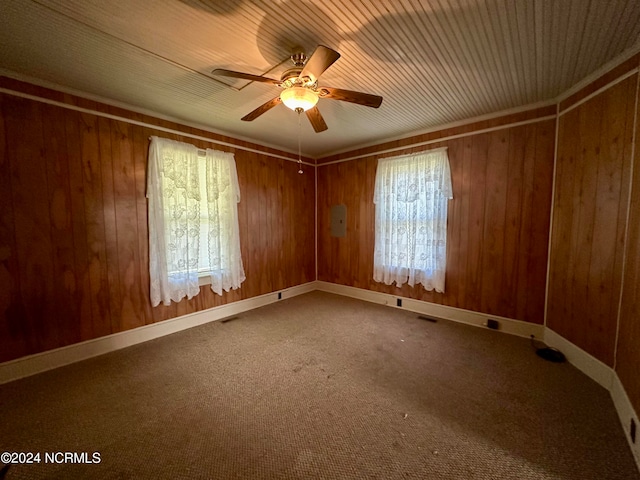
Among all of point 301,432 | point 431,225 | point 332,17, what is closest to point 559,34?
point 332,17

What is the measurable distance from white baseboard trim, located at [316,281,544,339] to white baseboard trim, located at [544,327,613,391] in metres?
0.17

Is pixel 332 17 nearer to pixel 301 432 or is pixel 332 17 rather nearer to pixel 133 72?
pixel 133 72

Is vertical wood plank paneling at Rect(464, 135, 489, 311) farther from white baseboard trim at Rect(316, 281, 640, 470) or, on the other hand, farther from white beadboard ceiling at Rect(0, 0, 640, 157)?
white beadboard ceiling at Rect(0, 0, 640, 157)

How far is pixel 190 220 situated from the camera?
2971 mm

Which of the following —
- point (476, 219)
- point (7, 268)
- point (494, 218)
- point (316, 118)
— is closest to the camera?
Answer: point (7, 268)

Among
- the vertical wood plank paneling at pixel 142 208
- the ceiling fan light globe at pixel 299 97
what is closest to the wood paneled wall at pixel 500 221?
the ceiling fan light globe at pixel 299 97

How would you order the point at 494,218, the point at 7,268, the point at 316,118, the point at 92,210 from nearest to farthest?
the point at 7,268 < the point at 316,118 < the point at 92,210 < the point at 494,218

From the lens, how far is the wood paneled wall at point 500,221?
8.57 ft

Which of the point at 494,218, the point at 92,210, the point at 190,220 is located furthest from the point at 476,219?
the point at 92,210

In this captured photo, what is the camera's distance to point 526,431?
59.6 inches

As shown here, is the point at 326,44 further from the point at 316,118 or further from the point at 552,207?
the point at 552,207

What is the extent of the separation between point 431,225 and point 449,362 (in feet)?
5.48

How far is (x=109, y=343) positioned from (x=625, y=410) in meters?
4.12

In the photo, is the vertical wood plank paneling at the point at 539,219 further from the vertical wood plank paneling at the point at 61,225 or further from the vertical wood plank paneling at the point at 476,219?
A: the vertical wood plank paneling at the point at 61,225
